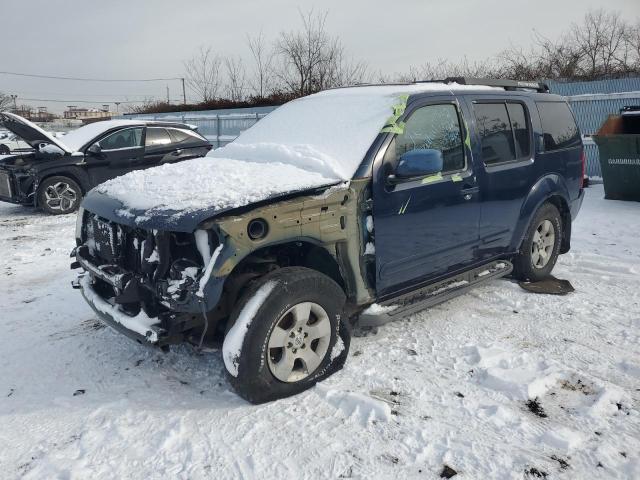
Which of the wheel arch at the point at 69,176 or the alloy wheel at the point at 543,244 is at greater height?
the wheel arch at the point at 69,176

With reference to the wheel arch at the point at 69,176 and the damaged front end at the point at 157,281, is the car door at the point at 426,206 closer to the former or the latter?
the damaged front end at the point at 157,281

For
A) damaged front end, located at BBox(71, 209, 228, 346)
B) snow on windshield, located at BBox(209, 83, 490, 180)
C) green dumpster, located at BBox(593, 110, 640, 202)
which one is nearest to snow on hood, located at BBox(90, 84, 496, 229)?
snow on windshield, located at BBox(209, 83, 490, 180)

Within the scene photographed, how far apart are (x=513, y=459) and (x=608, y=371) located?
1253mm

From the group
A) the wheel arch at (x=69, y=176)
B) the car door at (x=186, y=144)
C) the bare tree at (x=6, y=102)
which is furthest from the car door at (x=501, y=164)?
the bare tree at (x=6, y=102)

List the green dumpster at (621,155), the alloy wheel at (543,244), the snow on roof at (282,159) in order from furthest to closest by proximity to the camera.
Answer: the green dumpster at (621,155) → the alloy wheel at (543,244) → the snow on roof at (282,159)

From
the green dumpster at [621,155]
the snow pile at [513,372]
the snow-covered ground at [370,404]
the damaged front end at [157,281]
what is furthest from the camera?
the green dumpster at [621,155]

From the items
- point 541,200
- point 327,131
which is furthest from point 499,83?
point 327,131

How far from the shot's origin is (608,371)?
328 centimetres

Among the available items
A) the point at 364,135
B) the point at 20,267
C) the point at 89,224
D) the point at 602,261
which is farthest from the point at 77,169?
the point at 602,261

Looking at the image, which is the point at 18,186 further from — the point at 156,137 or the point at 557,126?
the point at 557,126

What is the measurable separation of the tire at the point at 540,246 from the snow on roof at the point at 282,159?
146 centimetres

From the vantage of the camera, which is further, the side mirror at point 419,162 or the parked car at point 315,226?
the side mirror at point 419,162

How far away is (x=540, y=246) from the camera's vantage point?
4988 mm

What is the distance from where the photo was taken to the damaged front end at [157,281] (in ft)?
8.89
